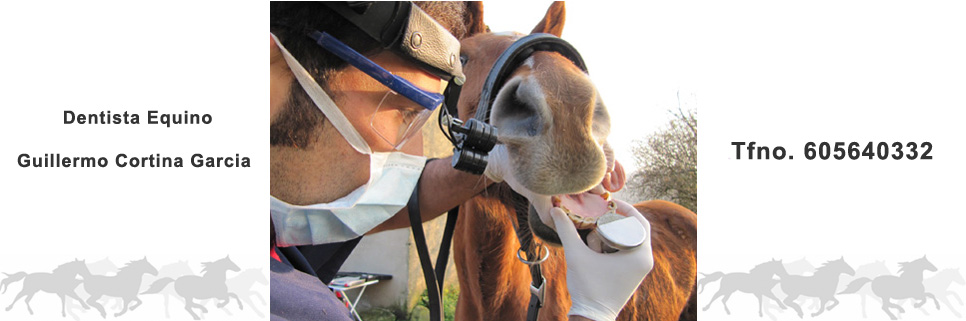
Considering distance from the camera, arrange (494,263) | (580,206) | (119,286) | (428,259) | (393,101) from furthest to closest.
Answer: (494,263) → (428,259) → (580,206) → (393,101) → (119,286)

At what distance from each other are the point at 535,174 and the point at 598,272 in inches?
12.4

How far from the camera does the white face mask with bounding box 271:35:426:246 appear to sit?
1.24m

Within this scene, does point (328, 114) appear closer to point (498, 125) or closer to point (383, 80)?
point (383, 80)

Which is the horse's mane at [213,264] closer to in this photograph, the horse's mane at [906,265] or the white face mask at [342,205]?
the white face mask at [342,205]

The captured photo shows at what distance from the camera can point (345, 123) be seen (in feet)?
4.16

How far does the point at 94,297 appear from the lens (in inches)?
42.9

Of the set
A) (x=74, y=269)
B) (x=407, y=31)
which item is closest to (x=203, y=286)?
(x=74, y=269)

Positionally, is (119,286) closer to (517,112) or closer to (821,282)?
(517,112)

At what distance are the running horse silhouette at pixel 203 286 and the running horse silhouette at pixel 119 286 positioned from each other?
3 cm

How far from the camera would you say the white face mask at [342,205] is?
4.06ft

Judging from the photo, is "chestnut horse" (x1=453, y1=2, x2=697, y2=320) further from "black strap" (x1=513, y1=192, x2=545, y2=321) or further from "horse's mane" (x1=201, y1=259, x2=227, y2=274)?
"horse's mane" (x1=201, y1=259, x2=227, y2=274)

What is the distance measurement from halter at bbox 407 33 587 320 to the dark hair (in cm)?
31

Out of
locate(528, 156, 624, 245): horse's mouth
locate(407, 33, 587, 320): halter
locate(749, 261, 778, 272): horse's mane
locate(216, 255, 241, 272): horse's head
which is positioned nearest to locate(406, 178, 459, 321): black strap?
locate(407, 33, 587, 320): halter

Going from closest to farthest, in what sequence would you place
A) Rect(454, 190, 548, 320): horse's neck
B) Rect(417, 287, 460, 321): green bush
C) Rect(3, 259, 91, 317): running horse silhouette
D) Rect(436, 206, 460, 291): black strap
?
1. Rect(3, 259, 91, 317): running horse silhouette
2. Rect(436, 206, 460, 291): black strap
3. Rect(454, 190, 548, 320): horse's neck
4. Rect(417, 287, 460, 321): green bush
